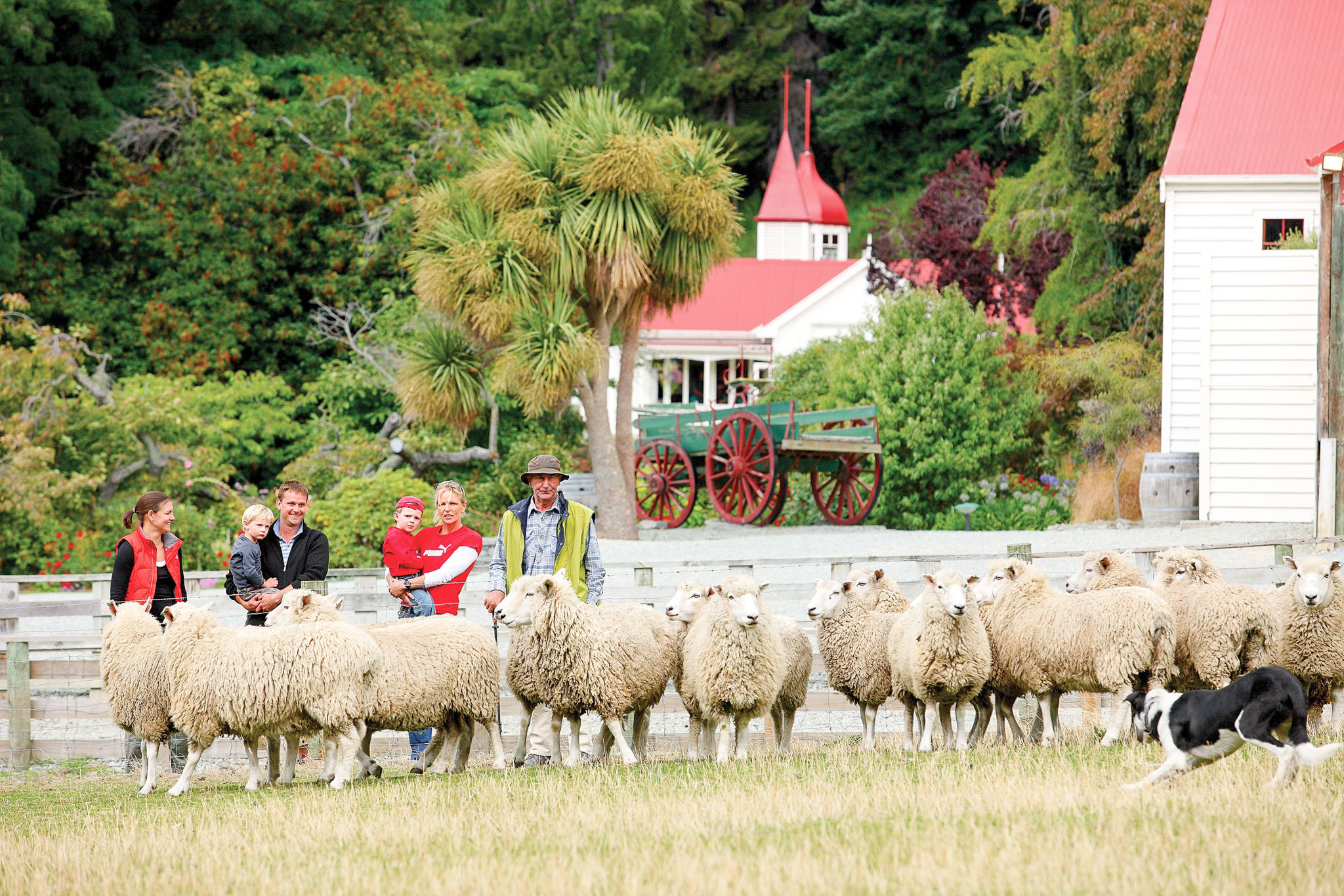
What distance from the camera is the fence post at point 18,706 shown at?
33.2ft

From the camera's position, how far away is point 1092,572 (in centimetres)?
955

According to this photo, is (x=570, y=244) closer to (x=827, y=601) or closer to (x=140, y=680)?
(x=827, y=601)

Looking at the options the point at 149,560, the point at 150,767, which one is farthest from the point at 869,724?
the point at 149,560

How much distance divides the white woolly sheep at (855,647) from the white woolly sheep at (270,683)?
9.83ft

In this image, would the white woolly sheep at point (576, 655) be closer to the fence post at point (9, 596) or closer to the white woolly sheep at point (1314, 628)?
the white woolly sheep at point (1314, 628)

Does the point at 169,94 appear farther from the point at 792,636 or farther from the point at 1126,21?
the point at 792,636

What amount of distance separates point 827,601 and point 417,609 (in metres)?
2.59

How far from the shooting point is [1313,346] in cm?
1798

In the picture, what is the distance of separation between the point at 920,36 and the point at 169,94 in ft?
94.8

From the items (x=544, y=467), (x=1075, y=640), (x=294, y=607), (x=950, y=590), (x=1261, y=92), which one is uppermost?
(x=1261, y=92)

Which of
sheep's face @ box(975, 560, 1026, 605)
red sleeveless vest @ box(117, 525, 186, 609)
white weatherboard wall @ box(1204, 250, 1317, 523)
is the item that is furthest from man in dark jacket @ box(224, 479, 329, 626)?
white weatherboard wall @ box(1204, 250, 1317, 523)

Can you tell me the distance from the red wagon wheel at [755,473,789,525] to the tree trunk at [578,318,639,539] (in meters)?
2.14

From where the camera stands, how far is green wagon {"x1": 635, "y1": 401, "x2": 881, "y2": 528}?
68.9 feet

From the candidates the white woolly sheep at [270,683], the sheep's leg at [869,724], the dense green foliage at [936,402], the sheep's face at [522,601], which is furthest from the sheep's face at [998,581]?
the dense green foliage at [936,402]
